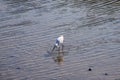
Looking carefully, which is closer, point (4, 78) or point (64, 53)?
point (4, 78)

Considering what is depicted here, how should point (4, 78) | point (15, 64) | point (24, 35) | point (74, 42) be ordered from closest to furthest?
point (4, 78)
point (15, 64)
point (74, 42)
point (24, 35)

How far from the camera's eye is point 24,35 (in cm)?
1931

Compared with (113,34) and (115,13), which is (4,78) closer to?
A: (113,34)

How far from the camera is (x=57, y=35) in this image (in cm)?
1905

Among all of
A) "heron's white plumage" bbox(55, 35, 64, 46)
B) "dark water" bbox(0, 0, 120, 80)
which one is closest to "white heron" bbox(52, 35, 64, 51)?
"heron's white plumage" bbox(55, 35, 64, 46)

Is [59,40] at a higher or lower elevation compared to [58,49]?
higher

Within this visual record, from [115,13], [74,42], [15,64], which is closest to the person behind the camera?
[15,64]

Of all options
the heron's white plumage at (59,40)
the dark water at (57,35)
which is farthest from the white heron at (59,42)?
the dark water at (57,35)

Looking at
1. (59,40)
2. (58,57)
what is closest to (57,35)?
(59,40)

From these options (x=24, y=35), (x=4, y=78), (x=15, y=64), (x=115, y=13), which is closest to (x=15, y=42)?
(x=24, y=35)

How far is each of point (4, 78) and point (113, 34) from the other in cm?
633

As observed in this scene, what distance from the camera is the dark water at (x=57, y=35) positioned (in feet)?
50.1

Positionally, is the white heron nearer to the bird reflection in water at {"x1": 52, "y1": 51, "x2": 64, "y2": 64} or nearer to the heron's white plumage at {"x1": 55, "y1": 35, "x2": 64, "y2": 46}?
the heron's white plumage at {"x1": 55, "y1": 35, "x2": 64, "y2": 46}

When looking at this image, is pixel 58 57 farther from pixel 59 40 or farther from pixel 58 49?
pixel 59 40
